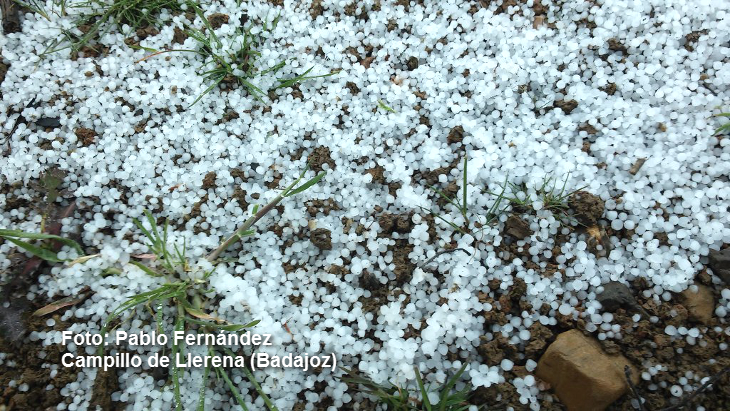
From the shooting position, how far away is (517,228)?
4.46 ft

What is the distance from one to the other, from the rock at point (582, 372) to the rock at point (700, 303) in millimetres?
223

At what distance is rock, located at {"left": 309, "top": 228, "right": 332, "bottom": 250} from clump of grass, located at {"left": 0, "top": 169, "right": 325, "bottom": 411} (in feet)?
0.43

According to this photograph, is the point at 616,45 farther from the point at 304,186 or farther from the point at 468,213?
the point at 304,186

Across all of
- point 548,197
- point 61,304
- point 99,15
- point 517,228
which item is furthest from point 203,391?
point 99,15

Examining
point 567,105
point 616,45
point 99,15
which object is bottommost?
point 567,105

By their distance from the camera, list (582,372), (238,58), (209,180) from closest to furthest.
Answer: (582,372) < (209,180) < (238,58)

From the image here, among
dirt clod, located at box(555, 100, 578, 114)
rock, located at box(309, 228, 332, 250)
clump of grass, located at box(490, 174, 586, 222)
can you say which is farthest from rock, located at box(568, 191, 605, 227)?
rock, located at box(309, 228, 332, 250)

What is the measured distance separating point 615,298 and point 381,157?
761 mm

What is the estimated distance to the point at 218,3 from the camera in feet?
5.43

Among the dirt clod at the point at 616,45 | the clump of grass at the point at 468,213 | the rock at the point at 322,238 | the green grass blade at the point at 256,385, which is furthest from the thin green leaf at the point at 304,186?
the dirt clod at the point at 616,45

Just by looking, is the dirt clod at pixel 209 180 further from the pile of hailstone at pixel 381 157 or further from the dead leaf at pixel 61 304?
the dead leaf at pixel 61 304

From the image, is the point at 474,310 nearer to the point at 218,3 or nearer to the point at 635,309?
the point at 635,309

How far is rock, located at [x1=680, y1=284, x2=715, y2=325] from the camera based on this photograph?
4.14 feet

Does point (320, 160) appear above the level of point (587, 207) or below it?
above
